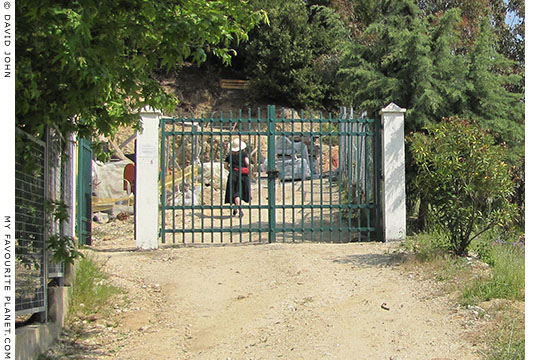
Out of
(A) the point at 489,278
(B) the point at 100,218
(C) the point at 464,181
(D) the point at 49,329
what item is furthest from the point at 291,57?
(D) the point at 49,329

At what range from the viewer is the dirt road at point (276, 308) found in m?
5.18

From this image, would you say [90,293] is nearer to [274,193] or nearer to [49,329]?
[49,329]

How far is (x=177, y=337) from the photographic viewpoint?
5.65 meters

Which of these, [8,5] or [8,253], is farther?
[8,253]

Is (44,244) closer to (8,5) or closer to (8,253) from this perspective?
(8,253)

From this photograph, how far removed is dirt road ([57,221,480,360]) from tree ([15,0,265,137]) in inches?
87.7

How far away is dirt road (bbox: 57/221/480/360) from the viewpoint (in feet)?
17.0

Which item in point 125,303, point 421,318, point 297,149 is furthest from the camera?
point 297,149

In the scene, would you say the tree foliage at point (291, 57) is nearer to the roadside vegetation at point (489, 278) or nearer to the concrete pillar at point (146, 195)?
the concrete pillar at point (146, 195)

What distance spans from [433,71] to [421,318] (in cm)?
477

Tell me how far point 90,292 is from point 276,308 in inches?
79.0

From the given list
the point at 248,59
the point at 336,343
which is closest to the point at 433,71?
the point at 336,343

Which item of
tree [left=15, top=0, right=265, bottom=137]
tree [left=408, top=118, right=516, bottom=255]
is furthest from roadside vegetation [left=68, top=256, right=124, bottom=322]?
tree [left=408, top=118, right=516, bottom=255]

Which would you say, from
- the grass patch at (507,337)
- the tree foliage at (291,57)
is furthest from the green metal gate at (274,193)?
the tree foliage at (291,57)
